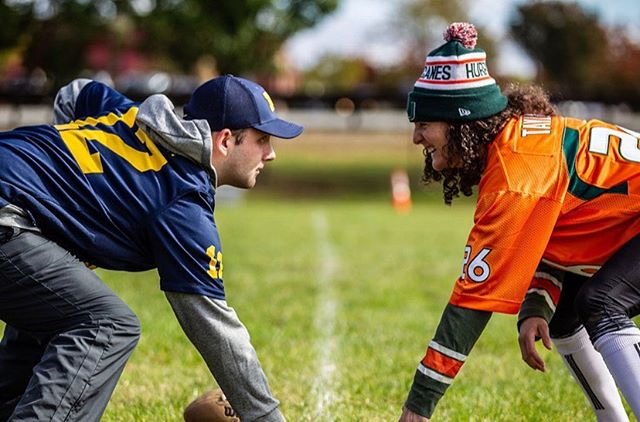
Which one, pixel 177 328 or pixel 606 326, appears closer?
pixel 606 326

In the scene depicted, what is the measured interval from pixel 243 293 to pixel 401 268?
2.87 meters

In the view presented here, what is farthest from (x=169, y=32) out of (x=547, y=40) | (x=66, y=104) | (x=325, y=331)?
(x=547, y=40)

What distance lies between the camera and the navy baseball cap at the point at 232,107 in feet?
13.2

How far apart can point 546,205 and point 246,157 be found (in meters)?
1.17

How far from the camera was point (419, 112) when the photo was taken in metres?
4.13

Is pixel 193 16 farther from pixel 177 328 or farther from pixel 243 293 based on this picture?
pixel 177 328

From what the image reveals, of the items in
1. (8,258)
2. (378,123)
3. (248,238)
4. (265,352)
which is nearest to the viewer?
(8,258)

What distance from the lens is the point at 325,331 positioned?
785cm

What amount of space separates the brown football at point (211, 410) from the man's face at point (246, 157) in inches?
39.4

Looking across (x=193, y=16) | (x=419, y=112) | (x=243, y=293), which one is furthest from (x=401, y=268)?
(x=193, y=16)

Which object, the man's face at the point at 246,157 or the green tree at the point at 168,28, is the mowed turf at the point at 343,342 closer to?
the man's face at the point at 246,157

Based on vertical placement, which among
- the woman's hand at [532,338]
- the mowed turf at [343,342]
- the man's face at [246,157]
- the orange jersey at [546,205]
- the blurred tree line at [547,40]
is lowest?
the blurred tree line at [547,40]

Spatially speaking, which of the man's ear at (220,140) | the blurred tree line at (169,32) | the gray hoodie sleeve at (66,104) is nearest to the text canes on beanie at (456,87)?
the man's ear at (220,140)

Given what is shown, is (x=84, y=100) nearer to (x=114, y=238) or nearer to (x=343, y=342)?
(x=114, y=238)
